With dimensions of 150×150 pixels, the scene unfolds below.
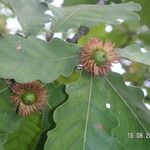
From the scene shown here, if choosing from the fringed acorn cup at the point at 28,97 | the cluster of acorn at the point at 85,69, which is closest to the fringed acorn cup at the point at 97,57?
the cluster of acorn at the point at 85,69

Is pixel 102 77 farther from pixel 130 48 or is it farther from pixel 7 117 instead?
pixel 7 117

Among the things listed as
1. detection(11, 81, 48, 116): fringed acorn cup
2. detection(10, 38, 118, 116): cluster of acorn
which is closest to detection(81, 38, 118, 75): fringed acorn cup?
detection(10, 38, 118, 116): cluster of acorn

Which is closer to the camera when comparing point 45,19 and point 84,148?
point 84,148

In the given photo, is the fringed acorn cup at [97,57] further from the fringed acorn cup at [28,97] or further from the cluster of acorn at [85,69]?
the fringed acorn cup at [28,97]

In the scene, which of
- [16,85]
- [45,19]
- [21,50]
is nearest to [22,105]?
[16,85]

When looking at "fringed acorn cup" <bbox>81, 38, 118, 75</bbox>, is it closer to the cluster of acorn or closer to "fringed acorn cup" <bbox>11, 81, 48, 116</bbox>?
the cluster of acorn

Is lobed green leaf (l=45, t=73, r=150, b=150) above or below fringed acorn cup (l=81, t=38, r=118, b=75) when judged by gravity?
below

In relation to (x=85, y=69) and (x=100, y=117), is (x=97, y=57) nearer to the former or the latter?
A: (x=85, y=69)
